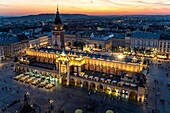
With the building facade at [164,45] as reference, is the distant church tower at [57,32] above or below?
above

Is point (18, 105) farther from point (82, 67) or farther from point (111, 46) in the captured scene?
point (111, 46)

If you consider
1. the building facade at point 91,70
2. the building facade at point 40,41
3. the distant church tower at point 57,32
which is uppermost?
the distant church tower at point 57,32

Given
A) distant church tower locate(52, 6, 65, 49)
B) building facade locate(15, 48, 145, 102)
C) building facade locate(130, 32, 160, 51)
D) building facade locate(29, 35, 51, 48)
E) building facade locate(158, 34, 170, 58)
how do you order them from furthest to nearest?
building facade locate(29, 35, 51, 48) → building facade locate(130, 32, 160, 51) → building facade locate(158, 34, 170, 58) → distant church tower locate(52, 6, 65, 49) → building facade locate(15, 48, 145, 102)

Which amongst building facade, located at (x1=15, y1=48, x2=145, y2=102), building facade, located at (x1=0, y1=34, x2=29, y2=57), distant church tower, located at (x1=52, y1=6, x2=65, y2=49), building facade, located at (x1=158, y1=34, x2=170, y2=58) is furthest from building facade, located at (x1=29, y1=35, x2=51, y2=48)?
building facade, located at (x1=158, y1=34, x2=170, y2=58)

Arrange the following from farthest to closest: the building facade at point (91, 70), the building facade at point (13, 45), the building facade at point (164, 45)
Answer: the building facade at point (164, 45) < the building facade at point (13, 45) < the building facade at point (91, 70)

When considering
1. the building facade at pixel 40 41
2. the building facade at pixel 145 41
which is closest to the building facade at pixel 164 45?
the building facade at pixel 145 41

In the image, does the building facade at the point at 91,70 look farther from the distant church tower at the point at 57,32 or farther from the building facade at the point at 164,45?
the building facade at the point at 164,45

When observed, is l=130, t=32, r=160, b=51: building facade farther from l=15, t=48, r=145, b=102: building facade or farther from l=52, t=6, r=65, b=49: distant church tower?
l=52, t=6, r=65, b=49: distant church tower

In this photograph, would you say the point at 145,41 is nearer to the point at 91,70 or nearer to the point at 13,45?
the point at 91,70

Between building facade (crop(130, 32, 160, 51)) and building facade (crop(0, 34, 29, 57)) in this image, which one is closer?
building facade (crop(0, 34, 29, 57))

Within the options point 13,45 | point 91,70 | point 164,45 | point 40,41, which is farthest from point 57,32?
point 164,45

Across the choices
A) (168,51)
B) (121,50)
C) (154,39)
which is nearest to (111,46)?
(121,50)
